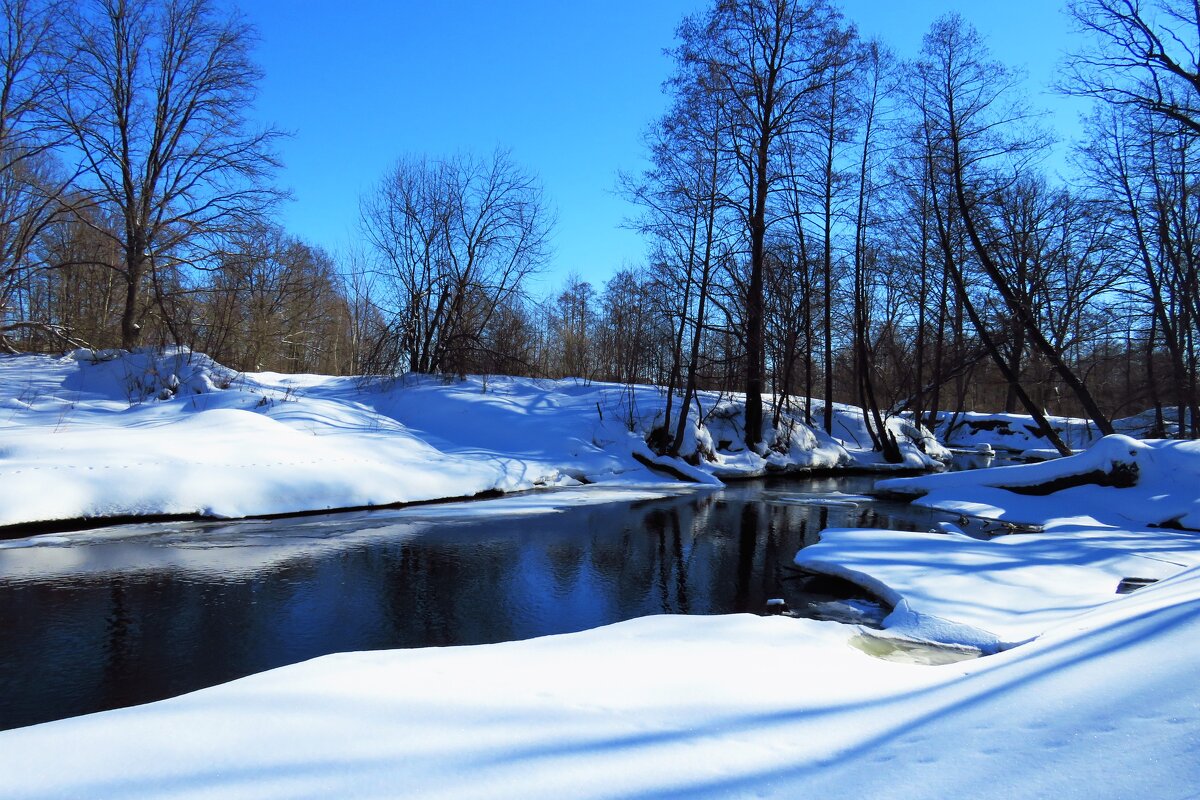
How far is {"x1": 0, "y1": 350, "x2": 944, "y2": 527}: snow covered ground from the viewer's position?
9906mm

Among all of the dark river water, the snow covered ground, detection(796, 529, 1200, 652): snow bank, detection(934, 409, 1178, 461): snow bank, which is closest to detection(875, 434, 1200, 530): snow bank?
detection(796, 529, 1200, 652): snow bank

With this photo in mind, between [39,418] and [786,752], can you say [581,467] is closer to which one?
[39,418]

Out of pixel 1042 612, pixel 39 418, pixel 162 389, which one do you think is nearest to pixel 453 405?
pixel 162 389

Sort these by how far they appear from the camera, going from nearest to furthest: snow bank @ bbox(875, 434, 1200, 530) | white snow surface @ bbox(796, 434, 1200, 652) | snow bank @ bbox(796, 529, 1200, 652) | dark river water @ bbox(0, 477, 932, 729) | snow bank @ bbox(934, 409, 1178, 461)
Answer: dark river water @ bbox(0, 477, 932, 729) → snow bank @ bbox(796, 529, 1200, 652) → white snow surface @ bbox(796, 434, 1200, 652) → snow bank @ bbox(875, 434, 1200, 530) → snow bank @ bbox(934, 409, 1178, 461)

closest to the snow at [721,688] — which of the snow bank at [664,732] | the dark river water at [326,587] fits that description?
the snow bank at [664,732]

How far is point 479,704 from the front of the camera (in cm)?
341

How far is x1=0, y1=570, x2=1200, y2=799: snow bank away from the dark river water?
61.5 inches

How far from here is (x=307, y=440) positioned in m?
13.5

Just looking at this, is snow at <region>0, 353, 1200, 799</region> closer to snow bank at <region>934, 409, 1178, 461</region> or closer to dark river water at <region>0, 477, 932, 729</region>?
dark river water at <region>0, 477, 932, 729</region>

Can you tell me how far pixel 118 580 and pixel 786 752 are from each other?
23.9ft

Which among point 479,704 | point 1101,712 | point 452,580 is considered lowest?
point 452,580

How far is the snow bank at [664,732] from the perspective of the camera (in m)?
2.16

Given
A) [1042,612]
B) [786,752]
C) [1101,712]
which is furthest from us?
[1042,612]

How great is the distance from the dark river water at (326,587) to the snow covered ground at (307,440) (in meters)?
0.76
